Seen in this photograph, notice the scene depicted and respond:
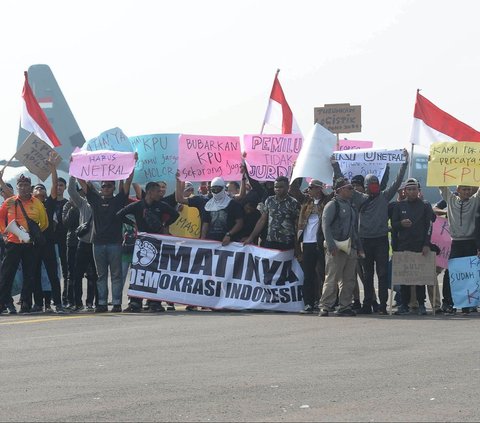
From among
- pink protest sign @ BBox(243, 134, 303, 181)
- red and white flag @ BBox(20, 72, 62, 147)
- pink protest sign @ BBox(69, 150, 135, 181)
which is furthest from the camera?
red and white flag @ BBox(20, 72, 62, 147)

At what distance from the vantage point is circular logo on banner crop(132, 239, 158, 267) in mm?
17094

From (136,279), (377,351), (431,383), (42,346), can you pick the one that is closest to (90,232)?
(136,279)

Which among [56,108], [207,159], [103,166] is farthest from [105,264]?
[56,108]

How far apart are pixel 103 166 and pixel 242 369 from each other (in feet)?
23.3

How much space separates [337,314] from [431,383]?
621 centimetres

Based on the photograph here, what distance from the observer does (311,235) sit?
16.0 meters

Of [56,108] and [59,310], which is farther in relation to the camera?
[56,108]

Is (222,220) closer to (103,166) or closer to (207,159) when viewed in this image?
(207,159)

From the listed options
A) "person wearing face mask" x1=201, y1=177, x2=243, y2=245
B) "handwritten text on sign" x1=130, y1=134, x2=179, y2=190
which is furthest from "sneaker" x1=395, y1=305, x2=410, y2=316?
"handwritten text on sign" x1=130, y1=134, x2=179, y2=190

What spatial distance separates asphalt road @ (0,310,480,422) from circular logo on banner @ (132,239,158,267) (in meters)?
1.85

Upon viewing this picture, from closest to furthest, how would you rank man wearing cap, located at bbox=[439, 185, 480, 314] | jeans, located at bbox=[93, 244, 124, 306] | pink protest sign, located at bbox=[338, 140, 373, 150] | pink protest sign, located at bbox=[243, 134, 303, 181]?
man wearing cap, located at bbox=[439, 185, 480, 314] → jeans, located at bbox=[93, 244, 124, 306] → pink protest sign, located at bbox=[243, 134, 303, 181] → pink protest sign, located at bbox=[338, 140, 373, 150]

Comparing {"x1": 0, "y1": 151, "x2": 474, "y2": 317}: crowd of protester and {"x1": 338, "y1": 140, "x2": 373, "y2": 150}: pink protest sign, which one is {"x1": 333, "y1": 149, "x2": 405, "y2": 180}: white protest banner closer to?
{"x1": 0, "y1": 151, "x2": 474, "y2": 317}: crowd of protester

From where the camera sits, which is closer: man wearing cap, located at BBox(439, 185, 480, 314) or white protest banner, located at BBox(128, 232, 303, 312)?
man wearing cap, located at BBox(439, 185, 480, 314)

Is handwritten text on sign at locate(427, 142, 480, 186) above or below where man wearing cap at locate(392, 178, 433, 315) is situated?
above
